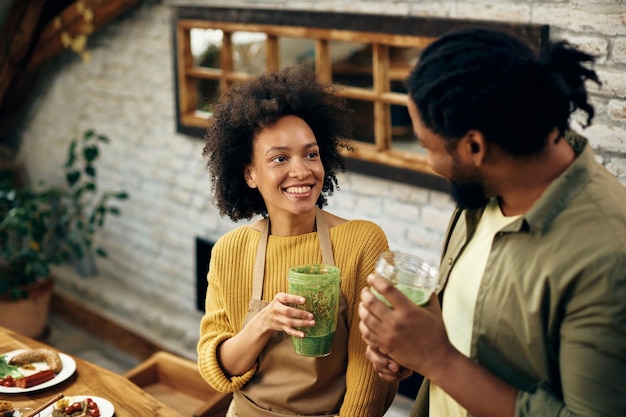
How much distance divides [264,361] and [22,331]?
3.07m

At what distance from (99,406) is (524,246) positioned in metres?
1.35

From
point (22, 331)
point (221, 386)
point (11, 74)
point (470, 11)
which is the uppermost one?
point (470, 11)

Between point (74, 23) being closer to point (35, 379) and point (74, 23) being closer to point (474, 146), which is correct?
point (35, 379)

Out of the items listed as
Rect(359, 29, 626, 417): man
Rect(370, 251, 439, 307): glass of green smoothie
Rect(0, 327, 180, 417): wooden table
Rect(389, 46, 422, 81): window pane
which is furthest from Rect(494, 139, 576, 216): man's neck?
Rect(389, 46, 422, 81): window pane

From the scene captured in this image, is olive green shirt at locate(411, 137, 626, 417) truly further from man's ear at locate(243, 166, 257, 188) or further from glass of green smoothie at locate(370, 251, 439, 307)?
man's ear at locate(243, 166, 257, 188)

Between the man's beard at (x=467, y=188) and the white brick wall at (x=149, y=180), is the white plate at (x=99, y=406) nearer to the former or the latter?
the man's beard at (x=467, y=188)

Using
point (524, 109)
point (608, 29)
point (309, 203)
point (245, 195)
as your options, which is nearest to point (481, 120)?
point (524, 109)

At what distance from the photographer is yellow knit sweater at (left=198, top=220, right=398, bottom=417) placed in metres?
1.85

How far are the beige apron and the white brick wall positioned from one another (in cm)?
142

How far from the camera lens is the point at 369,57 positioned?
Result: 6168 mm

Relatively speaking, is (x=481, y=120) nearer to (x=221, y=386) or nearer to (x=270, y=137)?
(x=270, y=137)

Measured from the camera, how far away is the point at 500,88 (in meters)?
1.24

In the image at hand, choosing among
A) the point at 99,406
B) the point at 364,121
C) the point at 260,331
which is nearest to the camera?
the point at 260,331

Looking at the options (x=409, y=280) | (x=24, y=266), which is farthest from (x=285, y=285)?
(x=24, y=266)
